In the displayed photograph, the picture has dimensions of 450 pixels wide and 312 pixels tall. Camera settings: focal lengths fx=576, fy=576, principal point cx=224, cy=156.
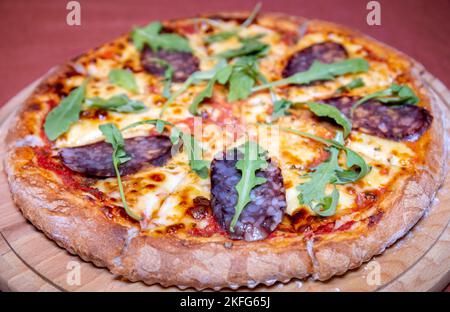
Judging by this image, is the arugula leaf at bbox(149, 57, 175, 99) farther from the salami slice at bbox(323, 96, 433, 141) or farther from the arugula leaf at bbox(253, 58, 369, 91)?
the salami slice at bbox(323, 96, 433, 141)

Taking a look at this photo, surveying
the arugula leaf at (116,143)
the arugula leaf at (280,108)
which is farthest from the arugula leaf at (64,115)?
the arugula leaf at (280,108)

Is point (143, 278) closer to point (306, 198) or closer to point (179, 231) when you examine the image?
point (179, 231)

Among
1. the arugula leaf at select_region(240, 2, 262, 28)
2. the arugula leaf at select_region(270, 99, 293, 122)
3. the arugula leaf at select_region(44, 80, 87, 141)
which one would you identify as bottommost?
the arugula leaf at select_region(44, 80, 87, 141)

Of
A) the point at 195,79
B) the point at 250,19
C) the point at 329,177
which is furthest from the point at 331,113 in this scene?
the point at 250,19

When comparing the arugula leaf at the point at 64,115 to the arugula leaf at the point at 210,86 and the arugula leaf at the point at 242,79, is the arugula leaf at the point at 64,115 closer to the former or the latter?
the arugula leaf at the point at 210,86

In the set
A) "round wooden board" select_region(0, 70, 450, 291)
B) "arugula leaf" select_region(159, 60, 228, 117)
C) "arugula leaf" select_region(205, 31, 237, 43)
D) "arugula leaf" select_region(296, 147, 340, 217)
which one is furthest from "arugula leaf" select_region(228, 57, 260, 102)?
"round wooden board" select_region(0, 70, 450, 291)

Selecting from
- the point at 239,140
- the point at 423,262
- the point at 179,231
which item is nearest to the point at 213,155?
the point at 239,140
